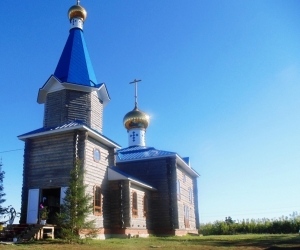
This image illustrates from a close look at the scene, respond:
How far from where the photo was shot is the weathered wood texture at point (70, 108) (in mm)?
19203

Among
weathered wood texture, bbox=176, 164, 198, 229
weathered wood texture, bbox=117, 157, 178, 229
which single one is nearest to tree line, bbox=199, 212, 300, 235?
weathered wood texture, bbox=176, 164, 198, 229

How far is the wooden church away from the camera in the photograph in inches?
684

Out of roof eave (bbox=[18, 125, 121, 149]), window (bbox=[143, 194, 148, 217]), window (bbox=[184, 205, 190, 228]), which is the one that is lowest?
window (bbox=[184, 205, 190, 228])

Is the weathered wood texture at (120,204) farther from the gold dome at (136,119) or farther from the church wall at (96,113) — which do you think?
the gold dome at (136,119)

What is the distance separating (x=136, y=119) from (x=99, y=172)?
A: 11668 millimetres

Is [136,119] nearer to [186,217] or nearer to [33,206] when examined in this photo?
[186,217]

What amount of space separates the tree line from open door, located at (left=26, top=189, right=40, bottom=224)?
2147 cm

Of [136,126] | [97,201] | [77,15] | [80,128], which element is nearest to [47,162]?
[80,128]

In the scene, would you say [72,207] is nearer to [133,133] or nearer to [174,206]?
[174,206]

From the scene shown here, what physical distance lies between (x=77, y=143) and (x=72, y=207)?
3.97 meters

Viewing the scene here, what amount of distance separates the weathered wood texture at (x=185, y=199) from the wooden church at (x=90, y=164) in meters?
0.15

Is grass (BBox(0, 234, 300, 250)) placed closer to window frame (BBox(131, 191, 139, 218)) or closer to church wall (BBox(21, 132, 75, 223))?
church wall (BBox(21, 132, 75, 223))

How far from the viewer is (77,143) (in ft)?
56.9

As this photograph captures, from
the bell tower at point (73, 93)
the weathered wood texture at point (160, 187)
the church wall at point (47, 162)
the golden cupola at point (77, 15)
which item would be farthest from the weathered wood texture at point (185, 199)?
the golden cupola at point (77, 15)
